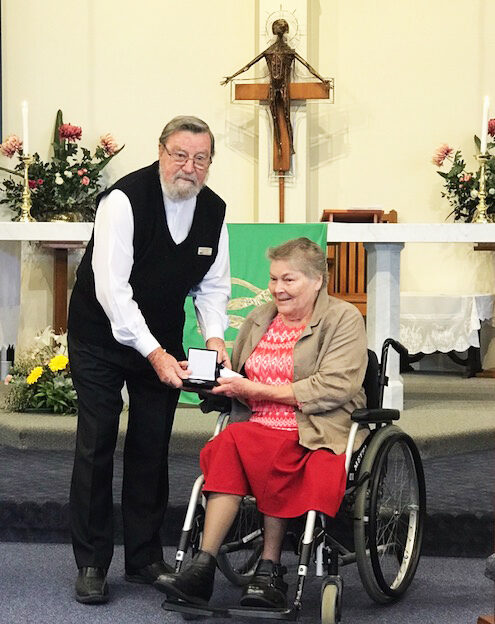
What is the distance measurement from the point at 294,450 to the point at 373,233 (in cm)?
247

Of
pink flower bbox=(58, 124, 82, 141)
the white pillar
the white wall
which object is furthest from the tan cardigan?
the white wall

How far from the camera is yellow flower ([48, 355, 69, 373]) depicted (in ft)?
17.7

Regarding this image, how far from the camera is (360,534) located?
291cm

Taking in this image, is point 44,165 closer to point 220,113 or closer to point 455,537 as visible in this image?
point 220,113

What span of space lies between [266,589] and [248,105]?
5.20m

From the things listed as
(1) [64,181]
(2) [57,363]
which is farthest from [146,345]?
(1) [64,181]

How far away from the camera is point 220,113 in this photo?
7672 millimetres

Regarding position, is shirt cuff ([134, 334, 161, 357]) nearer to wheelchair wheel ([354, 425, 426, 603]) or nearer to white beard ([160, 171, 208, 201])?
white beard ([160, 171, 208, 201])

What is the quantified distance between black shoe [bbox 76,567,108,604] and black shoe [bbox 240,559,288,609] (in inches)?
20.1

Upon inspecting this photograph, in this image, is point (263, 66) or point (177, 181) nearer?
point (177, 181)

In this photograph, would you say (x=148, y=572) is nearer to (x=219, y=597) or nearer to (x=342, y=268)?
(x=219, y=597)

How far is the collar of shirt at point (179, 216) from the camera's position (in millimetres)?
3240

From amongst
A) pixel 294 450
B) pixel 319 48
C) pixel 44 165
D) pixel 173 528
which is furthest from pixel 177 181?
pixel 319 48

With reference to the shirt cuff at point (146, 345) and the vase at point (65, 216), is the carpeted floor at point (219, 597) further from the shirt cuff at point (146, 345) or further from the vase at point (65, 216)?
the vase at point (65, 216)
